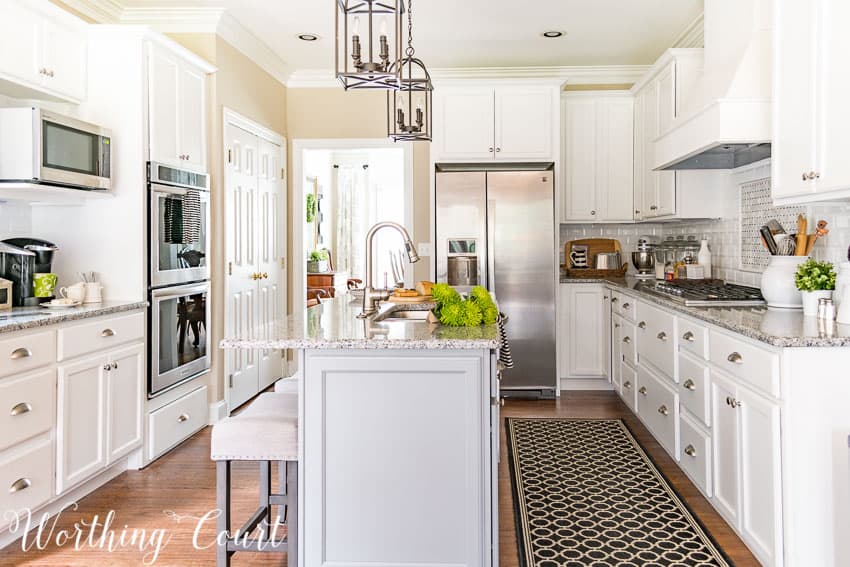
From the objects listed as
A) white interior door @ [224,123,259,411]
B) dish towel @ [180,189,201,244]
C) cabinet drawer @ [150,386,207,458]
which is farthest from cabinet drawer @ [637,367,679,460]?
dish towel @ [180,189,201,244]

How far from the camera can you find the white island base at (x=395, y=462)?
225 cm

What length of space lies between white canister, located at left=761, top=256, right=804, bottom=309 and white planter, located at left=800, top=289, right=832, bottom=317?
8.5 inches

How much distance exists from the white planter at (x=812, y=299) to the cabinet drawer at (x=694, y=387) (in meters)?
0.44

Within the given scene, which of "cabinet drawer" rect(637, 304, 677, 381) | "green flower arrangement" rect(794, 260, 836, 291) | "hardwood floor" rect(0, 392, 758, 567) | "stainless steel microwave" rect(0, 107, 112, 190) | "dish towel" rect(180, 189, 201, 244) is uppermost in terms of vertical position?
"stainless steel microwave" rect(0, 107, 112, 190)

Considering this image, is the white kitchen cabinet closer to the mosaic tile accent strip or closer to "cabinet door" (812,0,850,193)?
the mosaic tile accent strip

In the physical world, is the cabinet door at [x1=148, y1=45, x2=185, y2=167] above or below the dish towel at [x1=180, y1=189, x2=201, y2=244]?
above

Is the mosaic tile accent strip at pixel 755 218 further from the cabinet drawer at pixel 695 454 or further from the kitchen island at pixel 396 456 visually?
the kitchen island at pixel 396 456

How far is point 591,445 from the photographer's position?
13.1 feet

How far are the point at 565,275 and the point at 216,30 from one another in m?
3.25

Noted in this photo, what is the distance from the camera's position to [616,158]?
5.59 meters

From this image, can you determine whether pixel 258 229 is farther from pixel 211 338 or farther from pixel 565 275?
pixel 565 275

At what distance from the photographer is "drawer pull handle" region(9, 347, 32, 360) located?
8.49 feet

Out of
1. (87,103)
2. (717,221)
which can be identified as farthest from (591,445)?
(87,103)

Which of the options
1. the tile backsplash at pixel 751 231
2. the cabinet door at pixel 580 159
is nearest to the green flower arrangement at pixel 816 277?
the tile backsplash at pixel 751 231
